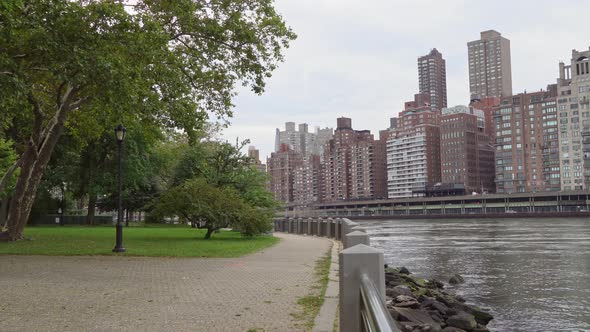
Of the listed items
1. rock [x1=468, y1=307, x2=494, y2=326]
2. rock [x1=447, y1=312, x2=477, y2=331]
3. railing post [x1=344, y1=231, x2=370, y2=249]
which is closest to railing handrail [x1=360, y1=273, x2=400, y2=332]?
railing post [x1=344, y1=231, x2=370, y2=249]

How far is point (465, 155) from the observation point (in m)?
188

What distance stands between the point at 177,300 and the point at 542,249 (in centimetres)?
2445

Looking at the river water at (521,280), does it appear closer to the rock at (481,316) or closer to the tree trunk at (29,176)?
the rock at (481,316)

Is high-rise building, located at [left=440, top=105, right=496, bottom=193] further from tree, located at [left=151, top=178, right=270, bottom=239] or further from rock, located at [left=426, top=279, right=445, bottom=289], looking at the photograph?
rock, located at [left=426, top=279, right=445, bottom=289]

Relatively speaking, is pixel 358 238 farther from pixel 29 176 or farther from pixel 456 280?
pixel 29 176

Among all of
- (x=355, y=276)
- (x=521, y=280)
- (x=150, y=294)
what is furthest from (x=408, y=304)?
(x=521, y=280)

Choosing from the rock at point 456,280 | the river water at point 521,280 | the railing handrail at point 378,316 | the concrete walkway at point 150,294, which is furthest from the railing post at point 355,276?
the rock at point 456,280

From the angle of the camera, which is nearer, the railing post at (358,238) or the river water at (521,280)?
the railing post at (358,238)

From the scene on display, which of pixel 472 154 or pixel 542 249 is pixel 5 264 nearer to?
pixel 542 249

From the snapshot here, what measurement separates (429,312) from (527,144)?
17676 centimetres

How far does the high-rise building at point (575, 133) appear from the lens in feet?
506

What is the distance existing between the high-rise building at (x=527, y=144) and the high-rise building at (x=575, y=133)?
16.0 ft

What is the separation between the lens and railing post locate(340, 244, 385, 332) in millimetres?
4520

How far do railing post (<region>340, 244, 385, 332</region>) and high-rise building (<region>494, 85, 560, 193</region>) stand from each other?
17546cm
